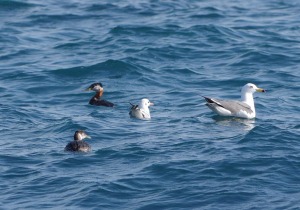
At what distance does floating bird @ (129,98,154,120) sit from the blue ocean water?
0.90 ft

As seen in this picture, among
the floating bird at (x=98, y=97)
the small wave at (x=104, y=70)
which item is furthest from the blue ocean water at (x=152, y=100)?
the floating bird at (x=98, y=97)

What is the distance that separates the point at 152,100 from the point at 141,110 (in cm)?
230

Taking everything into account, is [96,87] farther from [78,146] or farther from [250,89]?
[78,146]

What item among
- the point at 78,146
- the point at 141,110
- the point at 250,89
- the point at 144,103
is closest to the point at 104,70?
the point at 144,103

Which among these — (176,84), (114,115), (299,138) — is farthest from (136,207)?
(176,84)

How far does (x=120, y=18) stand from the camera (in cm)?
3416

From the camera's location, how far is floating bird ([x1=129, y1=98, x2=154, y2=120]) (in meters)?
21.7

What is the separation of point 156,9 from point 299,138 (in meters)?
17.2

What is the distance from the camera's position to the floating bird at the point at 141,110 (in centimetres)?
2167

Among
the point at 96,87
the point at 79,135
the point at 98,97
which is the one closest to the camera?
the point at 79,135

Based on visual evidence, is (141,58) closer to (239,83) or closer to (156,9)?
(239,83)

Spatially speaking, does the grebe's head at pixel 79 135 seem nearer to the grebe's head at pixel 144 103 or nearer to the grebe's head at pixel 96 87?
the grebe's head at pixel 144 103

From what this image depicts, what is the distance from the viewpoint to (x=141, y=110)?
2167 cm

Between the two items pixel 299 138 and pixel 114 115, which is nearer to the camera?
pixel 299 138
